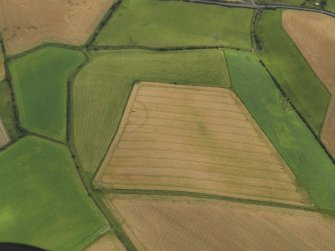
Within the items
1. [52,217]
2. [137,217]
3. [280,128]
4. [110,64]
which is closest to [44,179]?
[52,217]

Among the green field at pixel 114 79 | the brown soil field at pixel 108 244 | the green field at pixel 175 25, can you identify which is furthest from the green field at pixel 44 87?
the brown soil field at pixel 108 244

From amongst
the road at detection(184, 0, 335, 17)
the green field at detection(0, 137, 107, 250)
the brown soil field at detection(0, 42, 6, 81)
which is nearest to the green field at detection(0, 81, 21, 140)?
the brown soil field at detection(0, 42, 6, 81)

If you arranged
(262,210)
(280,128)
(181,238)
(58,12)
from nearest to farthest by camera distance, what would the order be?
(181,238) → (262,210) → (280,128) → (58,12)

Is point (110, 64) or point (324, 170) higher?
point (110, 64)

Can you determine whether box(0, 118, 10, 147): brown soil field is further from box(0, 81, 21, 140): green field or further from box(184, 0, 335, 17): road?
box(184, 0, 335, 17): road

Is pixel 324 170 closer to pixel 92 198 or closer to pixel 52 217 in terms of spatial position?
pixel 92 198

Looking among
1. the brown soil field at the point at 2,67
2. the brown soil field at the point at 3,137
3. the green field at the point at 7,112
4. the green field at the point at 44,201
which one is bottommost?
the green field at the point at 44,201

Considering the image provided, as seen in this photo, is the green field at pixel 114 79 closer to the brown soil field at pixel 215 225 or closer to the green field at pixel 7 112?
the green field at pixel 7 112
